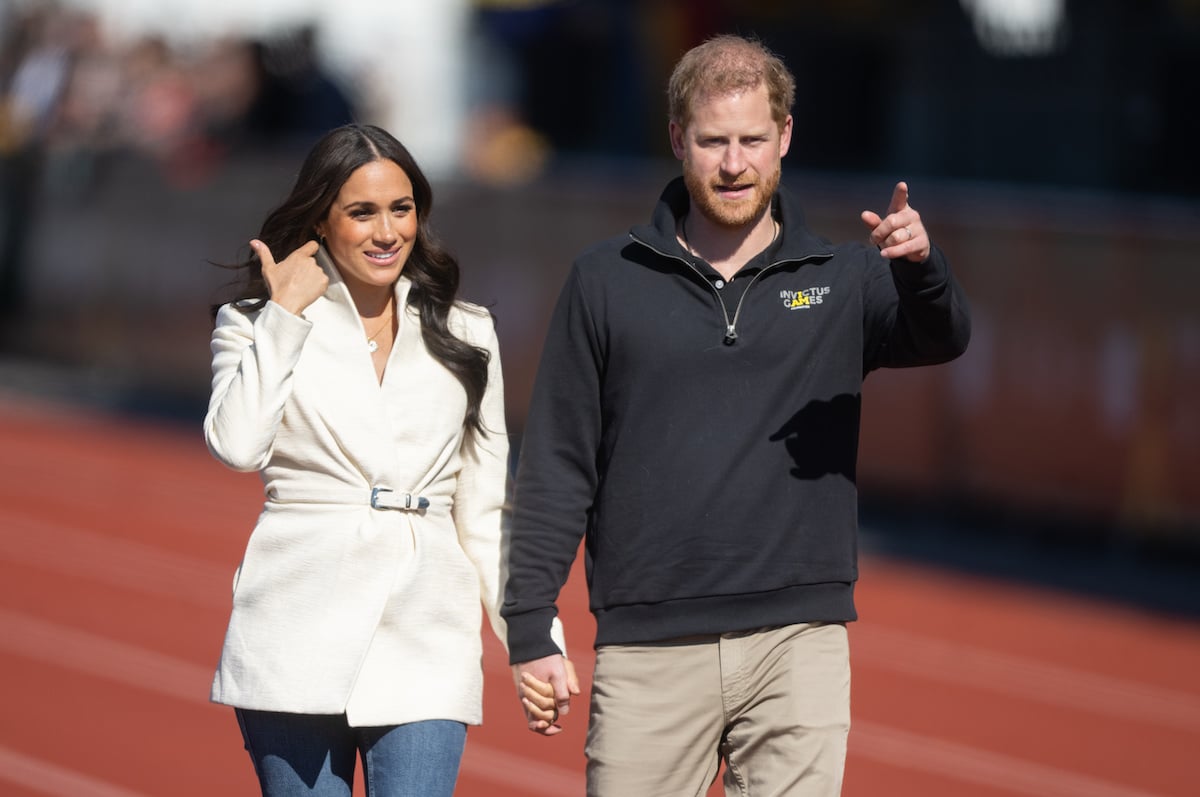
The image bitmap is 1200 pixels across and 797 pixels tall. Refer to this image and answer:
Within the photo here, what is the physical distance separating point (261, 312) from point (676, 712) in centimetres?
122

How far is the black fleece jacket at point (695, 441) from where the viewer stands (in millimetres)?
3822

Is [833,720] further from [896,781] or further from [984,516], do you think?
[984,516]

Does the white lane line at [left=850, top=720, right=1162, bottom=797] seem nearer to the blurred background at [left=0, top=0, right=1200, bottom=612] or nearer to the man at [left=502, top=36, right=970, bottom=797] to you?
the blurred background at [left=0, top=0, right=1200, bottom=612]

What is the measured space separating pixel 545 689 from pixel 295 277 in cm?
102

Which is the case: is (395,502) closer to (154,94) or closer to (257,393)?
(257,393)

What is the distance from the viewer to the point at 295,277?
3.90 m

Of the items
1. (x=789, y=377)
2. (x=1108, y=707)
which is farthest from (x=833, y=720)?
(x=1108, y=707)

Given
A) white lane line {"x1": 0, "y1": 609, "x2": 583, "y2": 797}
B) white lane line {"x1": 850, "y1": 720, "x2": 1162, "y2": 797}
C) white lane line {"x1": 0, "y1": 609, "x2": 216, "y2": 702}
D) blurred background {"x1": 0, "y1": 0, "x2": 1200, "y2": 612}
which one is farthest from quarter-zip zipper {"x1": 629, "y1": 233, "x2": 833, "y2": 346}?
blurred background {"x1": 0, "y1": 0, "x2": 1200, "y2": 612}

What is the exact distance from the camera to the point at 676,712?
3.86 m

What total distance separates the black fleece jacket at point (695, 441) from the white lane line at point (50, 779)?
11.4 ft

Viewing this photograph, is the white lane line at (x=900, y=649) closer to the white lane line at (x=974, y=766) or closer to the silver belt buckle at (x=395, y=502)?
the white lane line at (x=974, y=766)

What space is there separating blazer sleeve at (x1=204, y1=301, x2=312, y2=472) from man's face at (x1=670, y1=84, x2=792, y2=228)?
872mm

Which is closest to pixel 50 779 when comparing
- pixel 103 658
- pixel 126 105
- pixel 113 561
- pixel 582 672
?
pixel 103 658

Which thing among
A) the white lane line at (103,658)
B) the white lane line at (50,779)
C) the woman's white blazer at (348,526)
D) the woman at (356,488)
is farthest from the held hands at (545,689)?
the white lane line at (103,658)
